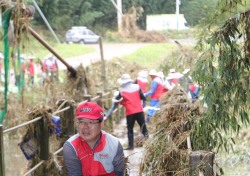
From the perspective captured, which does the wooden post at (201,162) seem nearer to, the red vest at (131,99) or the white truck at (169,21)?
the white truck at (169,21)

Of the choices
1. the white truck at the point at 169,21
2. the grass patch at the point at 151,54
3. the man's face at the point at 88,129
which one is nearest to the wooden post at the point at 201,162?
the man's face at the point at 88,129

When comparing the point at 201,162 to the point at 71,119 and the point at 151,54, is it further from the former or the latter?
the point at 151,54

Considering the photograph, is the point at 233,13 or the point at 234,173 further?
the point at 234,173

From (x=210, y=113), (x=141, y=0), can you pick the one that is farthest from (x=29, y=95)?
(x=210, y=113)

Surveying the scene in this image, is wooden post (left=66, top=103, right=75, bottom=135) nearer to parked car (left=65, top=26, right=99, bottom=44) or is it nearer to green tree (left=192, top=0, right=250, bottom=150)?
green tree (left=192, top=0, right=250, bottom=150)

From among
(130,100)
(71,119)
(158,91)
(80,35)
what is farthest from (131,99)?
(80,35)

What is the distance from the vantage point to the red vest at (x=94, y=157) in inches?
156

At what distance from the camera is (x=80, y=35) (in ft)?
66.0

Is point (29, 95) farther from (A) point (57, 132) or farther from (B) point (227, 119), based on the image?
(B) point (227, 119)

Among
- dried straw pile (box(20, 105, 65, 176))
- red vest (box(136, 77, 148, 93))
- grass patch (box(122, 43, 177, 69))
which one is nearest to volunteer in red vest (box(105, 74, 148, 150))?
dried straw pile (box(20, 105, 65, 176))

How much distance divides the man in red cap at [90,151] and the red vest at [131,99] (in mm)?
6144

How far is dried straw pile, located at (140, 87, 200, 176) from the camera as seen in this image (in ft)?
15.9

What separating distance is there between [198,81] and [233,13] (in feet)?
1.92

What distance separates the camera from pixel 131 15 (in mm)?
13203
